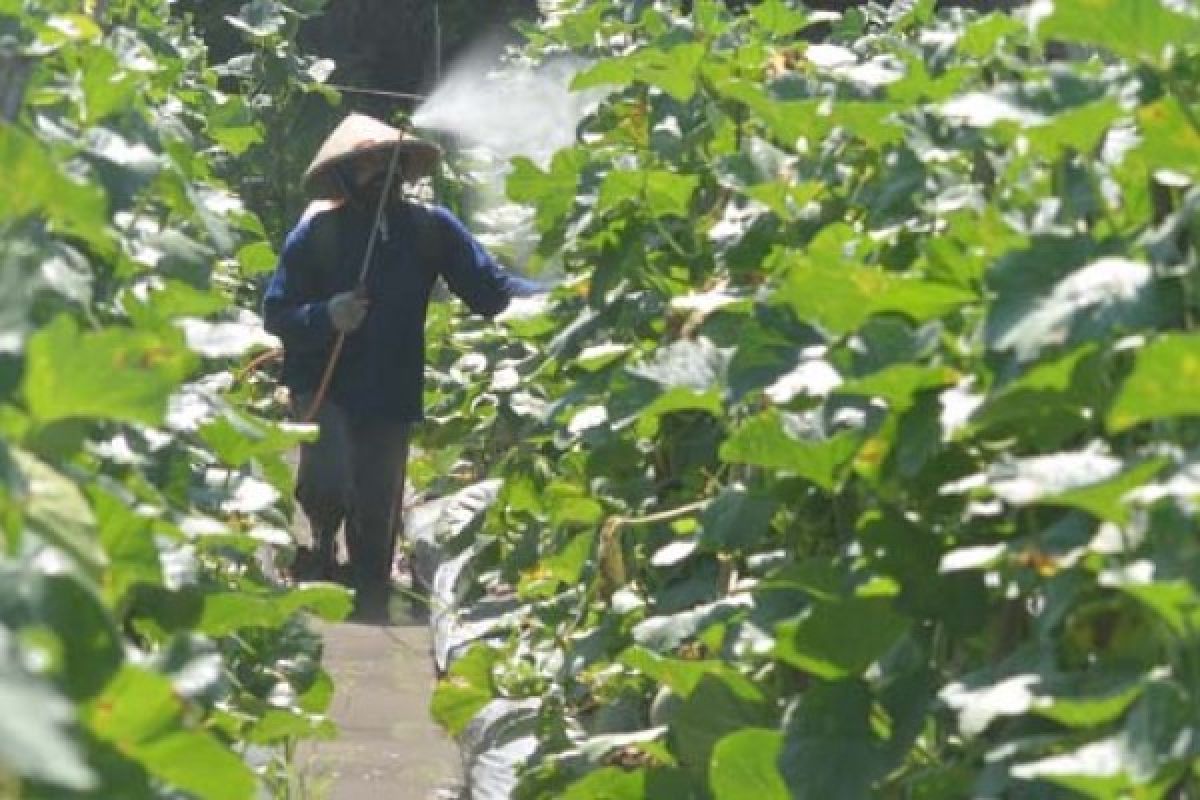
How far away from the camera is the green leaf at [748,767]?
364 centimetres

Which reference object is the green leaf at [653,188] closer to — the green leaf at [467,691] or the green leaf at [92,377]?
the green leaf at [467,691]

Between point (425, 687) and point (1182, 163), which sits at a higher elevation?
point (1182, 163)

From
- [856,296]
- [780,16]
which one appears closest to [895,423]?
[856,296]

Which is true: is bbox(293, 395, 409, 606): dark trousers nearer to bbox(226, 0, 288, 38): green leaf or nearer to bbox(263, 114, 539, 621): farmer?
bbox(263, 114, 539, 621): farmer

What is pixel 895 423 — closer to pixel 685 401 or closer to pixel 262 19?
pixel 685 401

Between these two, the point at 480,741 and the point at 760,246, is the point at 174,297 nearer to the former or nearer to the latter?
the point at 760,246

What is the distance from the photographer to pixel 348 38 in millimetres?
22812

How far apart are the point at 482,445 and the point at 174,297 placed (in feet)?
14.2

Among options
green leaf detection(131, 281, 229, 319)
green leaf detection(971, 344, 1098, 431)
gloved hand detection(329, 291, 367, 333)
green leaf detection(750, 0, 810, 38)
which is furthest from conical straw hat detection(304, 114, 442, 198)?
green leaf detection(971, 344, 1098, 431)

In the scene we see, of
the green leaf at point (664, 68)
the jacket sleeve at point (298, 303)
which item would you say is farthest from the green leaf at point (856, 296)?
the jacket sleeve at point (298, 303)

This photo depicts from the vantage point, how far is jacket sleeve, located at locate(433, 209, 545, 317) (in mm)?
9766

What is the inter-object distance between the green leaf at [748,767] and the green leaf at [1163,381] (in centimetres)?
97

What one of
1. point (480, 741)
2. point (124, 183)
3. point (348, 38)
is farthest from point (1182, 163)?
point (348, 38)

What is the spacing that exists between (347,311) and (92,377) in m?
7.52
